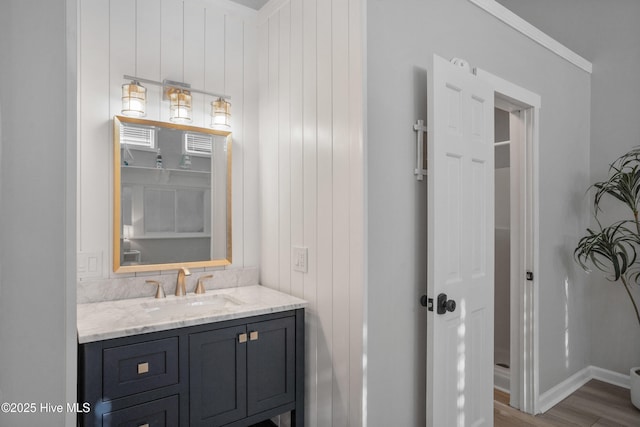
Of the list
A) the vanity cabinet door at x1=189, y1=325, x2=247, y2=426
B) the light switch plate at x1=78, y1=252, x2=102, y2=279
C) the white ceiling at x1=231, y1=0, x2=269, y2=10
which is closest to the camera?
the vanity cabinet door at x1=189, y1=325, x2=247, y2=426

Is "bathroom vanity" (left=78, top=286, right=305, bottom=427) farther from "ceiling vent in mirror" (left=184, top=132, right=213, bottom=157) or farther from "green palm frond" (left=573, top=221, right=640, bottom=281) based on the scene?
"green palm frond" (left=573, top=221, right=640, bottom=281)

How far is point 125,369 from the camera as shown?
1465mm

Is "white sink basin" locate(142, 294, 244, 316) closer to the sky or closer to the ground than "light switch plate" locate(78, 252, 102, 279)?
closer to the ground

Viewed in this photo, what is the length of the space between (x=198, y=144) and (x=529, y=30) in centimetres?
226

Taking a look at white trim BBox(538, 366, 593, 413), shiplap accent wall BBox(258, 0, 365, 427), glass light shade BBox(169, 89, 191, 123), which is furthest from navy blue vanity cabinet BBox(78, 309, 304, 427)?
white trim BBox(538, 366, 593, 413)

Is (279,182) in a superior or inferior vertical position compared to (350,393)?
superior

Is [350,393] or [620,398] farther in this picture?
[620,398]

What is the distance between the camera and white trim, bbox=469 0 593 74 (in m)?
2.25

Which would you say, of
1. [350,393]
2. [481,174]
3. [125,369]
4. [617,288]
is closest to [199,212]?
[125,369]

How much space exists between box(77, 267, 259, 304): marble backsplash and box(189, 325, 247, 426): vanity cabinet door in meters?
0.62

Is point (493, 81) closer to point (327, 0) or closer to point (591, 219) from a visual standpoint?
point (327, 0)

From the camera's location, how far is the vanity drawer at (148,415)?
1.44 metres

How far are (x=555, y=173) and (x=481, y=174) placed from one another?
1194 mm

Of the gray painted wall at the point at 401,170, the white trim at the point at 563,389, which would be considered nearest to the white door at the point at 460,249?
the gray painted wall at the point at 401,170
